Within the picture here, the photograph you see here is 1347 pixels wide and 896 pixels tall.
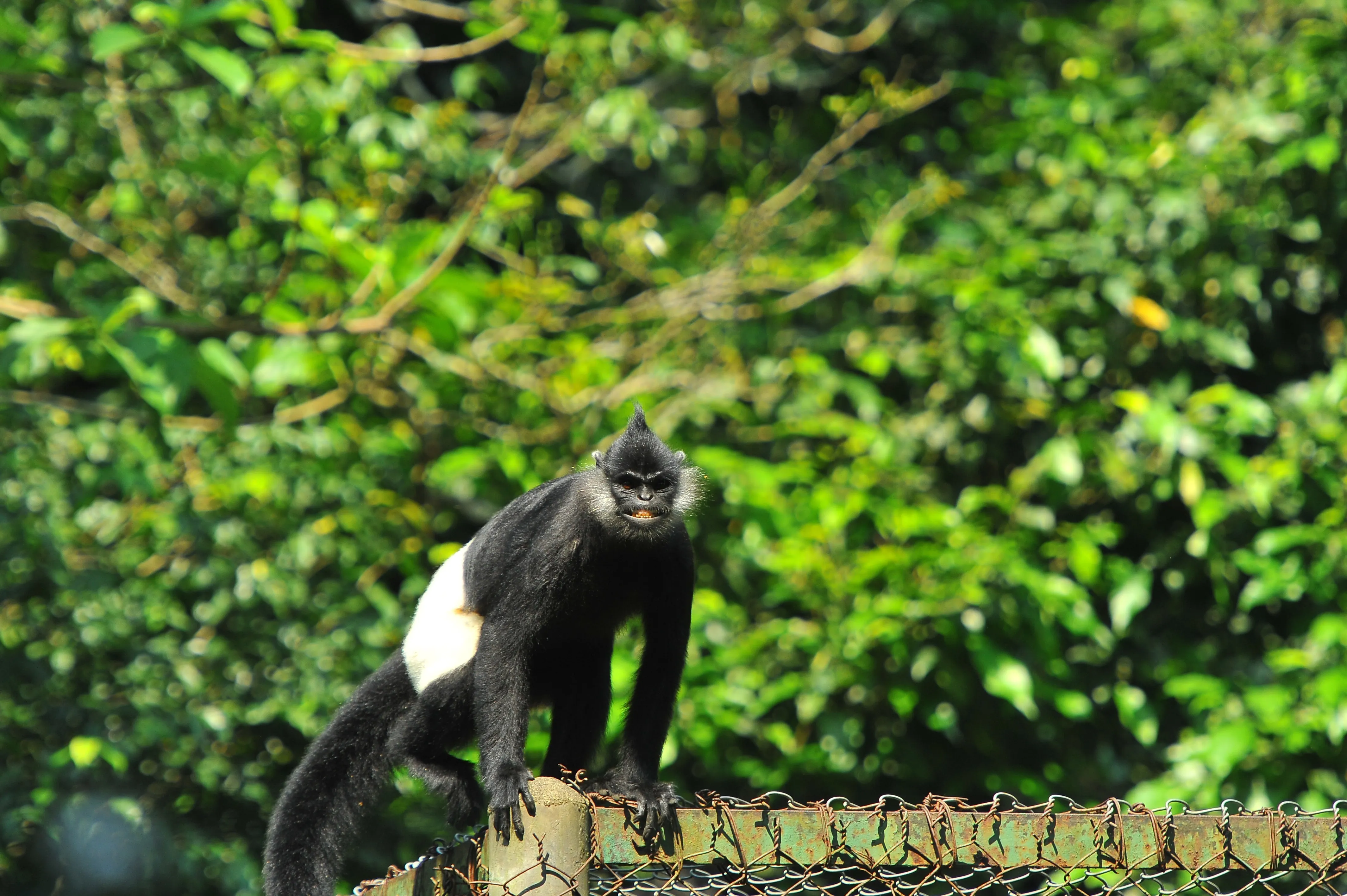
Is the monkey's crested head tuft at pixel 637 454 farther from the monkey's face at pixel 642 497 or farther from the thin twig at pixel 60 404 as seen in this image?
the thin twig at pixel 60 404

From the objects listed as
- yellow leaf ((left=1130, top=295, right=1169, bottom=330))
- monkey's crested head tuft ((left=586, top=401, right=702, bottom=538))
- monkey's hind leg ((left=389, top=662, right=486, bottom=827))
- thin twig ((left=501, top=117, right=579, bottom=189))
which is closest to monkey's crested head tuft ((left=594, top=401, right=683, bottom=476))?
monkey's crested head tuft ((left=586, top=401, right=702, bottom=538))

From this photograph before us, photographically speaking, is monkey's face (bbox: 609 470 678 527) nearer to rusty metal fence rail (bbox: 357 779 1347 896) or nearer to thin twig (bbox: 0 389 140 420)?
rusty metal fence rail (bbox: 357 779 1347 896)

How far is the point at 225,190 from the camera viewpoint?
502 centimetres

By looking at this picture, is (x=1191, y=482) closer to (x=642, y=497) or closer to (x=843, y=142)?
(x=843, y=142)

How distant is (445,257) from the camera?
14.7ft

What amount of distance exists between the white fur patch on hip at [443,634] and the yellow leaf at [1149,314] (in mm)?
3016

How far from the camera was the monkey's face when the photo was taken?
2.83 m

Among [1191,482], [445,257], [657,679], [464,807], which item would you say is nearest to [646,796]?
[657,679]

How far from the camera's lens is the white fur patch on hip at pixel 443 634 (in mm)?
3035

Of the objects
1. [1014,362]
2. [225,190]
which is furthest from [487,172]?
[1014,362]

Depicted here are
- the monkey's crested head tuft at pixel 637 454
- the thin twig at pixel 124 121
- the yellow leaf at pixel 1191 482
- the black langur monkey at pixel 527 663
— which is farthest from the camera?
the yellow leaf at pixel 1191 482

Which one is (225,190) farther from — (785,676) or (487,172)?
(785,676)

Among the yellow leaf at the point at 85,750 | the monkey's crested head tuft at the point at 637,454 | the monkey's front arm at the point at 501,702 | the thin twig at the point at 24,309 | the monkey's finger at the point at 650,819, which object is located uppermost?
the monkey's crested head tuft at the point at 637,454

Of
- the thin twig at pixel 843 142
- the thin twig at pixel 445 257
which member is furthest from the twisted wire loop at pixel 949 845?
the thin twig at pixel 843 142
